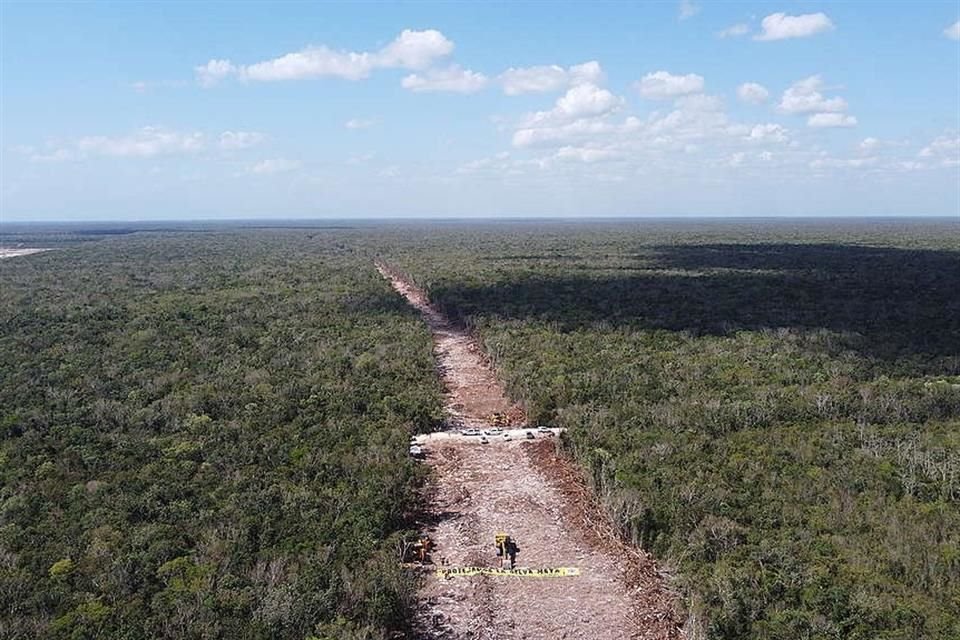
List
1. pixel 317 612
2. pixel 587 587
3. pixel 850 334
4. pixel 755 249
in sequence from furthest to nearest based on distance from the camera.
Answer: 1. pixel 755 249
2. pixel 850 334
3. pixel 587 587
4. pixel 317 612

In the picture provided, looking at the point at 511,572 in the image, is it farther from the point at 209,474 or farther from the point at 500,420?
the point at 500,420

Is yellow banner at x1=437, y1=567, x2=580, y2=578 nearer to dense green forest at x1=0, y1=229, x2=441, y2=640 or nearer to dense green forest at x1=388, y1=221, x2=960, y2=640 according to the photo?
dense green forest at x1=0, y1=229, x2=441, y2=640

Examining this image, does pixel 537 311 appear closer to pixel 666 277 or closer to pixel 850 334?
pixel 850 334

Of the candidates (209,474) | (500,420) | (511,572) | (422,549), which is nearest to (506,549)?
(511,572)

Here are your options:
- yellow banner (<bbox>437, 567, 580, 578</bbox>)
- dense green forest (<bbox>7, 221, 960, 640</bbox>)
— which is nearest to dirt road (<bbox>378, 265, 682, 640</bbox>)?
yellow banner (<bbox>437, 567, 580, 578</bbox>)

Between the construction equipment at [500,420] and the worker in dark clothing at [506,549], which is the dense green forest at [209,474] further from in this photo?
the worker in dark clothing at [506,549]

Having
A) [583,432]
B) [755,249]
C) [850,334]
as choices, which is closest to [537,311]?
[850,334]

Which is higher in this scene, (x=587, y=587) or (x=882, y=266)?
(x=882, y=266)
